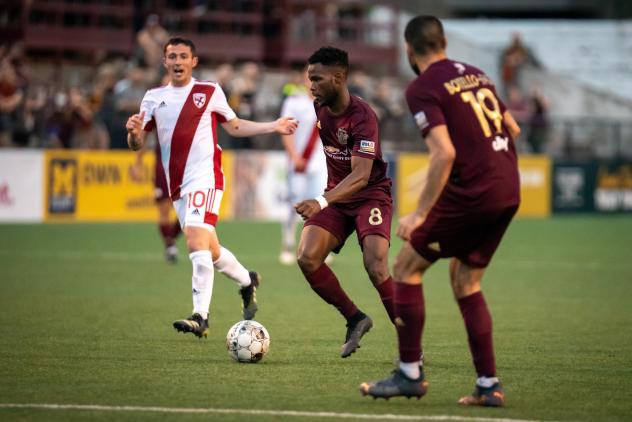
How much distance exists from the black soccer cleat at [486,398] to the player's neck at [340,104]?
2533mm

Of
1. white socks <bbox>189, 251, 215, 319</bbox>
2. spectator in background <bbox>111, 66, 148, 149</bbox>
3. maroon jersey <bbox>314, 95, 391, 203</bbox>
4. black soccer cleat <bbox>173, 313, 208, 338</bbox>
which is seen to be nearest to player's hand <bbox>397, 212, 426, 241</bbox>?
maroon jersey <bbox>314, 95, 391, 203</bbox>

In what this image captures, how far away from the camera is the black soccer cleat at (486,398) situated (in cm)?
666

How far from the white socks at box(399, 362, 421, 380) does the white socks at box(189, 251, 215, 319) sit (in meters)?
2.63

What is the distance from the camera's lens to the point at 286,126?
912 centimetres

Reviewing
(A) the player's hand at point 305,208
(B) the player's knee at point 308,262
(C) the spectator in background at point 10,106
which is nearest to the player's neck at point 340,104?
(B) the player's knee at point 308,262

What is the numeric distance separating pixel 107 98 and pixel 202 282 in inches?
636

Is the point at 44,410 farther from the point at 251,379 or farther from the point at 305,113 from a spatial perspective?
the point at 305,113

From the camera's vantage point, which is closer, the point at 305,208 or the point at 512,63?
the point at 305,208

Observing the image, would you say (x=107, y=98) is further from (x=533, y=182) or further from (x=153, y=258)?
(x=533, y=182)

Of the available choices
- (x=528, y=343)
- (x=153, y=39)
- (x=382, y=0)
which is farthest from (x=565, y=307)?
(x=382, y=0)

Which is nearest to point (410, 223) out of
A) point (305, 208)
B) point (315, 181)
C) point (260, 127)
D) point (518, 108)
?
point (305, 208)

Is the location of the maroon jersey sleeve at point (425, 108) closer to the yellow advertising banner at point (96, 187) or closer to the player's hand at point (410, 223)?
the player's hand at point (410, 223)

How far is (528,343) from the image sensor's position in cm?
953

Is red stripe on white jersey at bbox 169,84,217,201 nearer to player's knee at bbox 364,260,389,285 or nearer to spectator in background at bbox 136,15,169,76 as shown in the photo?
player's knee at bbox 364,260,389,285
